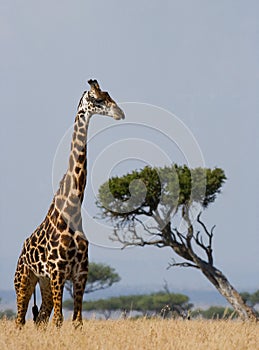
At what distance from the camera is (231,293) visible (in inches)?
885

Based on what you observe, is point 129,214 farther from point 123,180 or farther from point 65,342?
point 65,342

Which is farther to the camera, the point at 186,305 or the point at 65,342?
the point at 186,305

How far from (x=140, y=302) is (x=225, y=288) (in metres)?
14.0

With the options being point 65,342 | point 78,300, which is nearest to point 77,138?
point 78,300

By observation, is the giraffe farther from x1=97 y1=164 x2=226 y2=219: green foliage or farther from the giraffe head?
x1=97 y1=164 x2=226 y2=219: green foliage

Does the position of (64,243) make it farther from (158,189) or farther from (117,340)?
(158,189)

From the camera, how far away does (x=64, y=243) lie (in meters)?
9.49

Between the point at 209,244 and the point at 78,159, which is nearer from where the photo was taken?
→ the point at 78,159

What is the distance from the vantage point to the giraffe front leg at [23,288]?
10.5m

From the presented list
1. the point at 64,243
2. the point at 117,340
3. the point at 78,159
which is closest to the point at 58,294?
the point at 64,243

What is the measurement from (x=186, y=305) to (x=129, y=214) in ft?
34.0

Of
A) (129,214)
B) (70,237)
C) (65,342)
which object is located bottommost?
(65,342)

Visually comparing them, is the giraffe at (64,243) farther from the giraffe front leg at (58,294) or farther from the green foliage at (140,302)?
the green foliage at (140,302)

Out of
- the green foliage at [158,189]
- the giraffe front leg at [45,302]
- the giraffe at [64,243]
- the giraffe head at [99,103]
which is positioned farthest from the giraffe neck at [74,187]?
the green foliage at [158,189]
